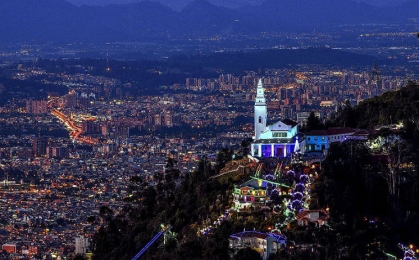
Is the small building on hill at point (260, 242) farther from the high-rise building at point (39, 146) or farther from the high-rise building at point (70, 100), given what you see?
the high-rise building at point (70, 100)

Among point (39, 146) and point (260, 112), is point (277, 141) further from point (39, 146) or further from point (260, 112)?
point (39, 146)

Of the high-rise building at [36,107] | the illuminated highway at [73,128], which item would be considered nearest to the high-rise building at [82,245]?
the illuminated highway at [73,128]

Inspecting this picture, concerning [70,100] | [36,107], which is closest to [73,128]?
[36,107]

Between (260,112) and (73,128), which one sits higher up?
(260,112)

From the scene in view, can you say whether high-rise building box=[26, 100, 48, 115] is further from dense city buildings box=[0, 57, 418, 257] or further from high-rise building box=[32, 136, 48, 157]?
high-rise building box=[32, 136, 48, 157]

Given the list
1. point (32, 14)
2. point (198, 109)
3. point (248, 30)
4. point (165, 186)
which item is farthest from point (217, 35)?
point (165, 186)

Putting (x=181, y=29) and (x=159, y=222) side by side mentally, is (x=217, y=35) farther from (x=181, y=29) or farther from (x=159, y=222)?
(x=159, y=222)

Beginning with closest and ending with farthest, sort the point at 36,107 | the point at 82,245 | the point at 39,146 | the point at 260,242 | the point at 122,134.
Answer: the point at 260,242 → the point at 82,245 → the point at 39,146 → the point at 122,134 → the point at 36,107

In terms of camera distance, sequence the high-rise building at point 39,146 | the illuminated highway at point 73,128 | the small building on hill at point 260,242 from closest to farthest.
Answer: the small building on hill at point 260,242, the high-rise building at point 39,146, the illuminated highway at point 73,128
